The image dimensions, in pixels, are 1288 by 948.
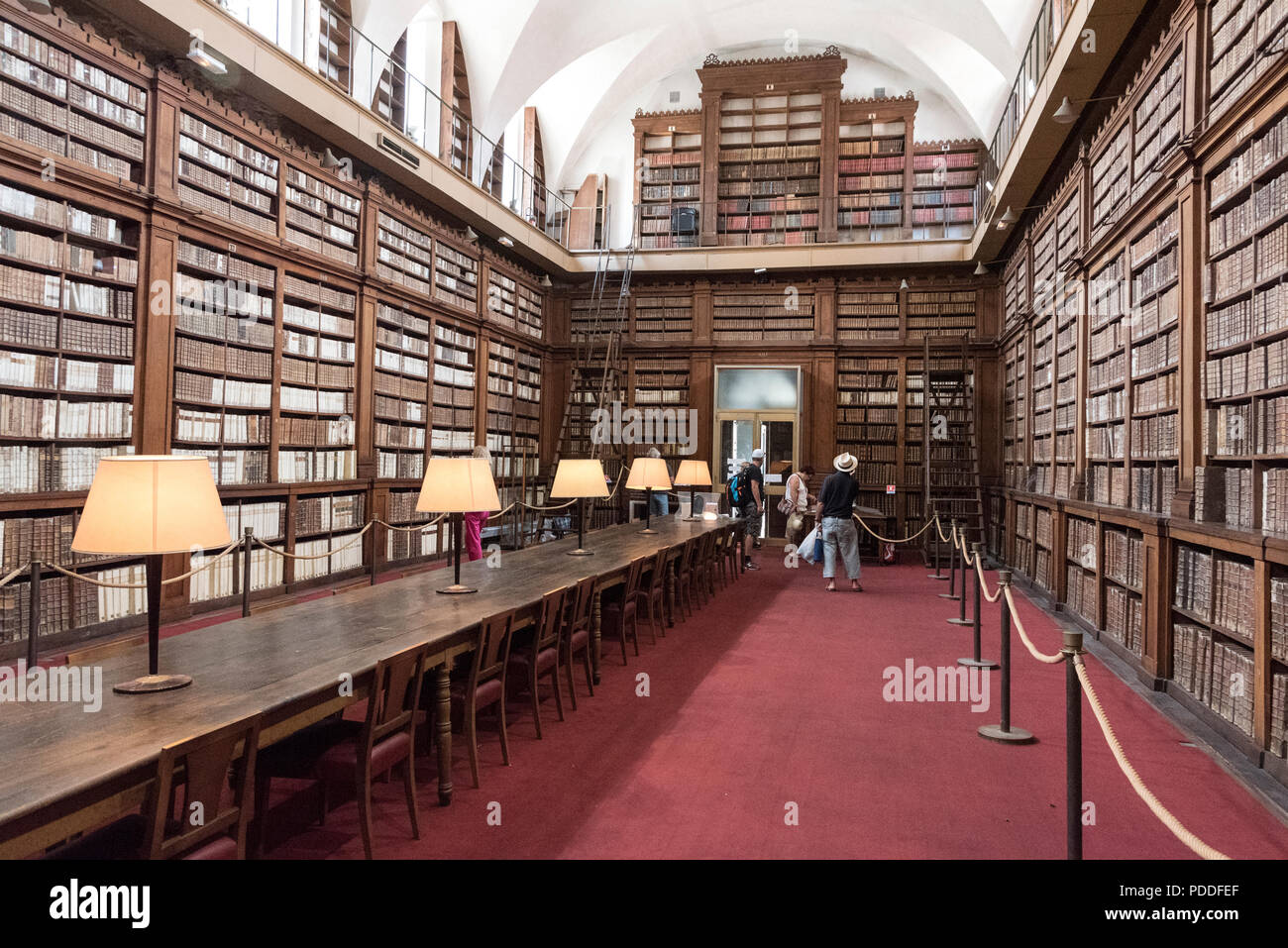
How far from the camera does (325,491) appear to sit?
25.7 feet

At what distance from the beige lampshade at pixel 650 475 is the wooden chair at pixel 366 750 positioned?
4075mm

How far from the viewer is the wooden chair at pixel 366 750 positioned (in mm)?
2480

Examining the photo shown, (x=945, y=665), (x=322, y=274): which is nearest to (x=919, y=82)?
(x=322, y=274)

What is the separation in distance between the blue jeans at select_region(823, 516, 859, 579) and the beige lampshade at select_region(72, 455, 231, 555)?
6.68m

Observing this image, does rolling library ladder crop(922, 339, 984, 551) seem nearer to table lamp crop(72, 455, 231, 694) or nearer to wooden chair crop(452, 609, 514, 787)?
wooden chair crop(452, 609, 514, 787)

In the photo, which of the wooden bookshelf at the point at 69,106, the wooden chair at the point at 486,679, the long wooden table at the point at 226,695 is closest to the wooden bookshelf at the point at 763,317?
the wooden bookshelf at the point at 69,106

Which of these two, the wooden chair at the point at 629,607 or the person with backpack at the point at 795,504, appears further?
the person with backpack at the point at 795,504

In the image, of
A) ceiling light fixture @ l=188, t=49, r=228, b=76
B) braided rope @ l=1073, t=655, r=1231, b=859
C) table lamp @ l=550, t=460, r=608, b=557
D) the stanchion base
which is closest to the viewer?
braided rope @ l=1073, t=655, r=1231, b=859

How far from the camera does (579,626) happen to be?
4.44m

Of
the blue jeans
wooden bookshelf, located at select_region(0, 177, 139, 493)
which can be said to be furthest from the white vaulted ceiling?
the blue jeans

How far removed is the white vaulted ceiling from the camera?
1013 cm

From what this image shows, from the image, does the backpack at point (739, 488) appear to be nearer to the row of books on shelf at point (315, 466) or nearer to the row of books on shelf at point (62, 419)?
the row of books on shelf at point (315, 466)

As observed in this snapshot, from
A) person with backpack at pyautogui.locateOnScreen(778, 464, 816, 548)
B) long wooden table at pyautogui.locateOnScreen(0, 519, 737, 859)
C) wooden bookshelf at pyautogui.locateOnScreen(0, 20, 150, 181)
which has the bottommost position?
long wooden table at pyautogui.locateOnScreen(0, 519, 737, 859)

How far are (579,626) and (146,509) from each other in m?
2.61
